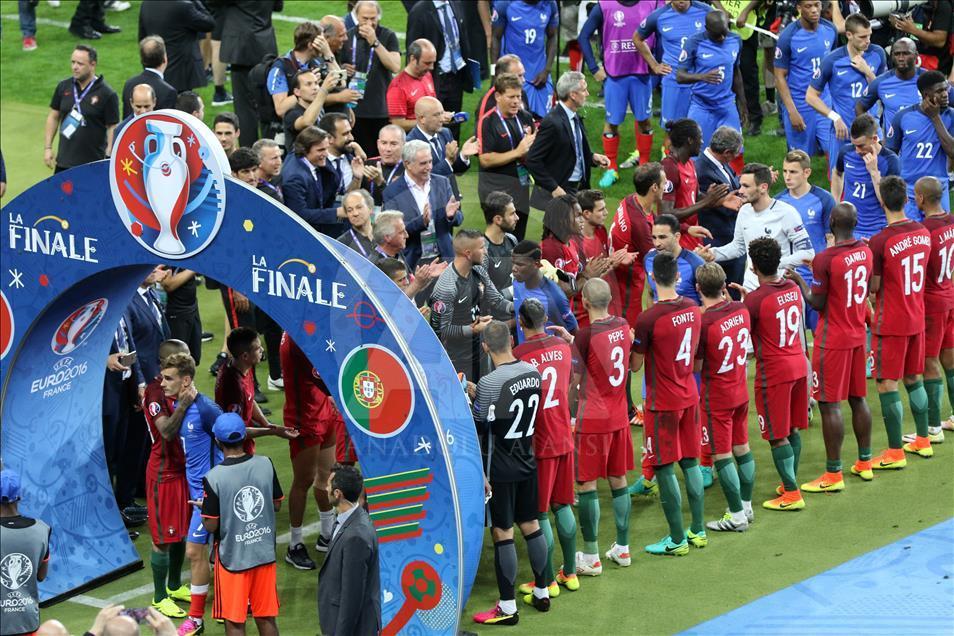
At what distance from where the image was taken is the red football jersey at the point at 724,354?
9891 millimetres

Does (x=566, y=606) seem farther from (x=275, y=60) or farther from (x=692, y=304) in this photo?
(x=275, y=60)

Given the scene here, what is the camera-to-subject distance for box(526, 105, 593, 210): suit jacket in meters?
12.7

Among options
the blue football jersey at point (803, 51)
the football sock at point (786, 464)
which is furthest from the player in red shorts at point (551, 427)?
the blue football jersey at point (803, 51)

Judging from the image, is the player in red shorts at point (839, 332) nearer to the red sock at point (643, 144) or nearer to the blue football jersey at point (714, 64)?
the blue football jersey at point (714, 64)

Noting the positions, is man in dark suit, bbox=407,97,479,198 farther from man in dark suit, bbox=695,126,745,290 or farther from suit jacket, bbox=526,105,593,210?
man in dark suit, bbox=695,126,745,290

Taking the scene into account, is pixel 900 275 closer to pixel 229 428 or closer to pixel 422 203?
pixel 422 203

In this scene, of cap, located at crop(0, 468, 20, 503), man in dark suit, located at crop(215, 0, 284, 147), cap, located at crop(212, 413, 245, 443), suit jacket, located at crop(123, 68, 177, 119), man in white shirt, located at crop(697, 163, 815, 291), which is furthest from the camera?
man in dark suit, located at crop(215, 0, 284, 147)

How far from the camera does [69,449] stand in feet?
32.5

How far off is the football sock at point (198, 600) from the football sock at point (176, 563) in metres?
0.39

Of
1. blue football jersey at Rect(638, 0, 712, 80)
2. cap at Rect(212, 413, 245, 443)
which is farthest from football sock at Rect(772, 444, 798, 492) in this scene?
blue football jersey at Rect(638, 0, 712, 80)

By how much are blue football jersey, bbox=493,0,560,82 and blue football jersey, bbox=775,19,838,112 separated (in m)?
2.69

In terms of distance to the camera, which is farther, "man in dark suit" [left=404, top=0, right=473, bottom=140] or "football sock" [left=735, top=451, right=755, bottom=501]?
"man in dark suit" [left=404, top=0, right=473, bottom=140]

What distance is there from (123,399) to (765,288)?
4.59 meters

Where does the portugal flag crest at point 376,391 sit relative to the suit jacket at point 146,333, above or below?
above
